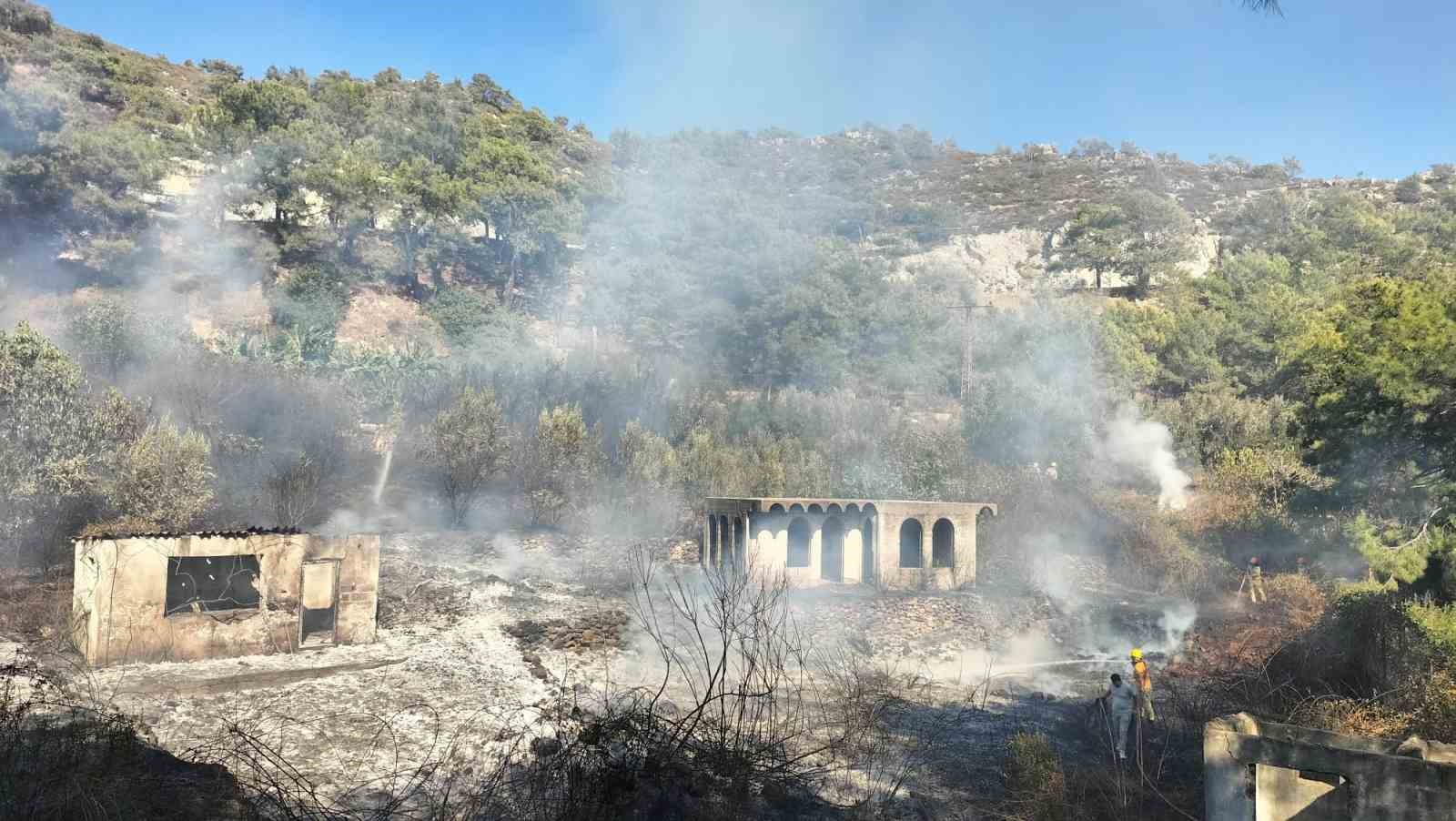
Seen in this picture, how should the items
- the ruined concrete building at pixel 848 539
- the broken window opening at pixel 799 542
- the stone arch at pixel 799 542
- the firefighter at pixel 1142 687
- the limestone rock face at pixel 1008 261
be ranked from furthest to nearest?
the limestone rock face at pixel 1008 261 < the broken window opening at pixel 799 542 < the stone arch at pixel 799 542 < the ruined concrete building at pixel 848 539 < the firefighter at pixel 1142 687

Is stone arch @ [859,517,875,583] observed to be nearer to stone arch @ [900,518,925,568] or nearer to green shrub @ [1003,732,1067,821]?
stone arch @ [900,518,925,568]

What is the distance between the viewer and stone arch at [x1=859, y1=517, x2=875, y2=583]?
2198 centimetres

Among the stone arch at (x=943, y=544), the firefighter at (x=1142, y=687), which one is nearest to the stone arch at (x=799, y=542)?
the stone arch at (x=943, y=544)

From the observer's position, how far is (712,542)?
23.1 m

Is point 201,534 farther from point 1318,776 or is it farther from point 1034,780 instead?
point 1318,776

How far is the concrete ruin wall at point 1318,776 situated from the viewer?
7012 millimetres

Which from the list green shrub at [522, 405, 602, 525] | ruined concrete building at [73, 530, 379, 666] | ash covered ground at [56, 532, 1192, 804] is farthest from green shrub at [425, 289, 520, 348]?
ruined concrete building at [73, 530, 379, 666]

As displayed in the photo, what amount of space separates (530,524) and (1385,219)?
48.7 meters

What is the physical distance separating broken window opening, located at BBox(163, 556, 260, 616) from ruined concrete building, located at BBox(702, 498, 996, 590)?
911cm

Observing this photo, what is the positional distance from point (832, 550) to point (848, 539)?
1079mm

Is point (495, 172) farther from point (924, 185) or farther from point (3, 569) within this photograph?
point (924, 185)

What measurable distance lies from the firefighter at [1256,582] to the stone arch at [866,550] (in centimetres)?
901

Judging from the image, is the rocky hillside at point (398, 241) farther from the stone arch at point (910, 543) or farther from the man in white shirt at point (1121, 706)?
the man in white shirt at point (1121, 706)

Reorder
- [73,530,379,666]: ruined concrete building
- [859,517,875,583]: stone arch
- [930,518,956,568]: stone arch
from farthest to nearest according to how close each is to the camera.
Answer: [930,518,956,568]: stone arch
[859,517,875,583]: stone arch
[73,530,379,666]: ruined concrete building
